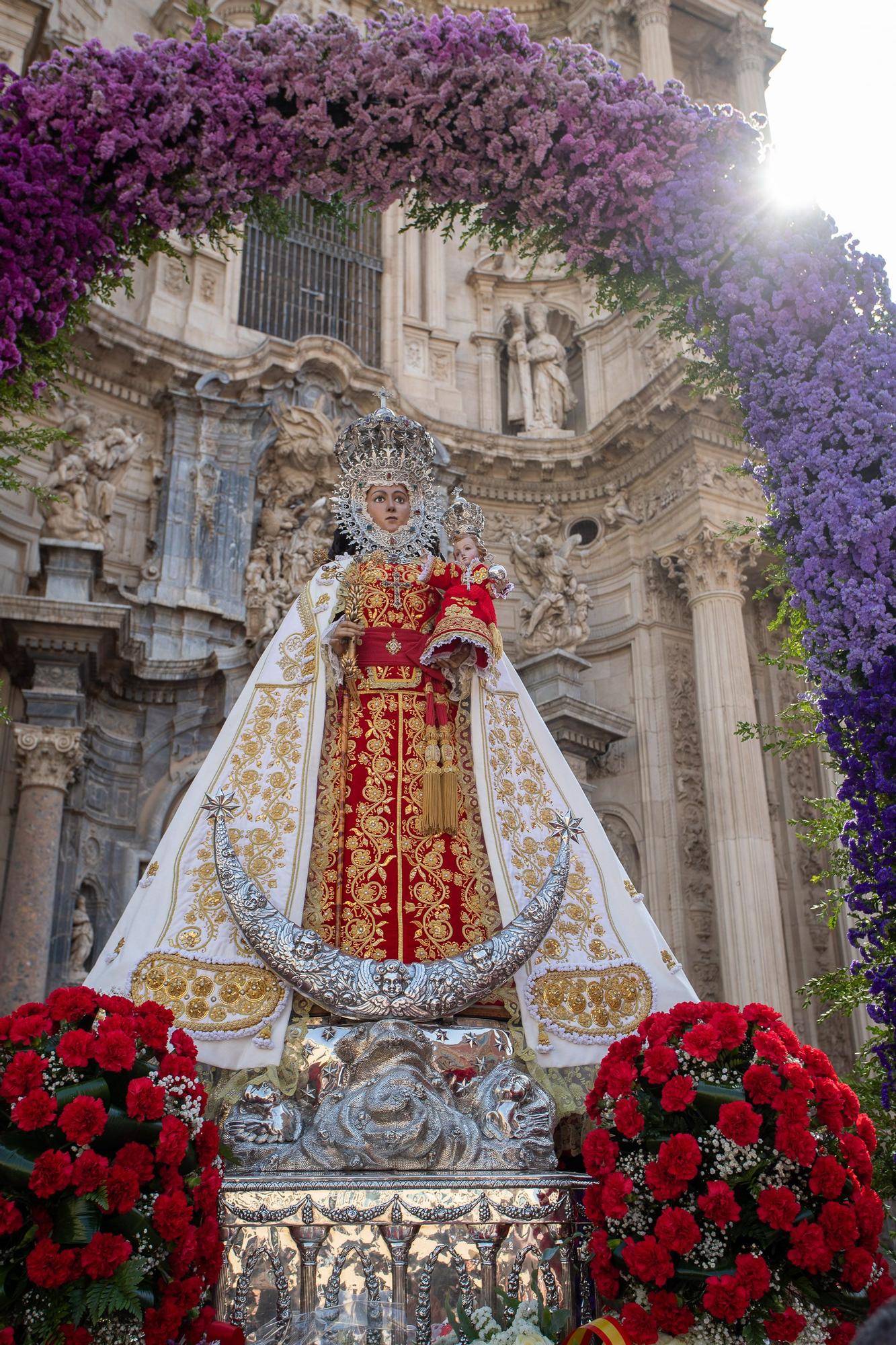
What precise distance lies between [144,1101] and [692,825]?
36.1ft

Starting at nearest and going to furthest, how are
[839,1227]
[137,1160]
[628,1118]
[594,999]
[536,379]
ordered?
[137,1160], [839,1227], [628,1118], [594,999], [536,379]

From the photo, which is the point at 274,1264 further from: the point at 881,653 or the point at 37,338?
the point at 37,338

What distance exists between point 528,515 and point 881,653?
1189 cm

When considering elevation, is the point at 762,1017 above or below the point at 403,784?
below

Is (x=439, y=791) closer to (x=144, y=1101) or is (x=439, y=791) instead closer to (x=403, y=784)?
(x=403, y=784)

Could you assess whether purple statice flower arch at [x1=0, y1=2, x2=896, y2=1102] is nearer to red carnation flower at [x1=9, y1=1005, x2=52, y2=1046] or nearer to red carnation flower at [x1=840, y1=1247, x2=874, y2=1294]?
red carnation flower at [x1=840, y1=1247, x2=874, y2=1294]

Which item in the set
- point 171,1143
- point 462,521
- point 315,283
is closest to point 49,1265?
point 171,1143

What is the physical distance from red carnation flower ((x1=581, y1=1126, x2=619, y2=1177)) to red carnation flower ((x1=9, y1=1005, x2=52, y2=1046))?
1937mm

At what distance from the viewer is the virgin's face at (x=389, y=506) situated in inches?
268

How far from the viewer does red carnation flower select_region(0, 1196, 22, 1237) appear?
3.26 m

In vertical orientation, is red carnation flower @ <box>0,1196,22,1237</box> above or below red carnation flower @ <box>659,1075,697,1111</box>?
below

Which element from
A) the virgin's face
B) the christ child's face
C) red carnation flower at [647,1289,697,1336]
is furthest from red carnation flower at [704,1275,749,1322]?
the virgin's face

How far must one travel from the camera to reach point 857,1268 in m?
3.76

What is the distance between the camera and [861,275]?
207 inches
